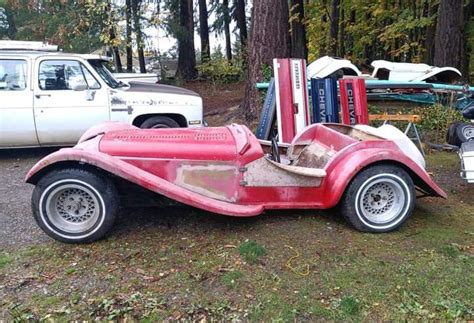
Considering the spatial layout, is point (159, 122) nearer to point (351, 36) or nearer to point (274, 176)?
point (274, 176)

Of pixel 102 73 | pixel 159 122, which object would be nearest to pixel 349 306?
pixel 159 122

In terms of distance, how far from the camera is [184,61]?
19594mm

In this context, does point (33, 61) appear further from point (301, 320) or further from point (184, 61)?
point (184, 61)

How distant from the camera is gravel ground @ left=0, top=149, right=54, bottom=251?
4.22 m

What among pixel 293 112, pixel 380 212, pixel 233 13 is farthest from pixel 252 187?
pixel 233 13

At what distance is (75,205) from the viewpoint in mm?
3953

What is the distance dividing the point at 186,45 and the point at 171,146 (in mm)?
15950

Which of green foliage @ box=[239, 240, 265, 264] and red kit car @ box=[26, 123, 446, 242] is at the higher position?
red kit car @ box=[26, 123, 446, 242]

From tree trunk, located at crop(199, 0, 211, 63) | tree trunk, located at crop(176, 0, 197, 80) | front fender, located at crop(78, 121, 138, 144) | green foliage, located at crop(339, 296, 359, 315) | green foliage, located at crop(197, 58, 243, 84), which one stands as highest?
tree trunk, located at crop(199, 0, 211, 63)

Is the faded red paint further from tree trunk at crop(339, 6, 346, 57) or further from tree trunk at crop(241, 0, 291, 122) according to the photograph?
tree trunk at crop(339, 6, 346, 57)

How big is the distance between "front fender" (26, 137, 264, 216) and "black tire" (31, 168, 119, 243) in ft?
0.34

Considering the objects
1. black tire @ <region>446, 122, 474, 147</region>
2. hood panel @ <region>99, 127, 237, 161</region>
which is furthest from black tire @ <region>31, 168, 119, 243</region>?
black tire @ <region>446, 122, 474, 147</region>

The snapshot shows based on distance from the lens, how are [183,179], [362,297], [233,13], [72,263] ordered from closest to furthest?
[362,297]
[72,263]
[183,179]
[233,13]

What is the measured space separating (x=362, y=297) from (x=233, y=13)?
2516cm
